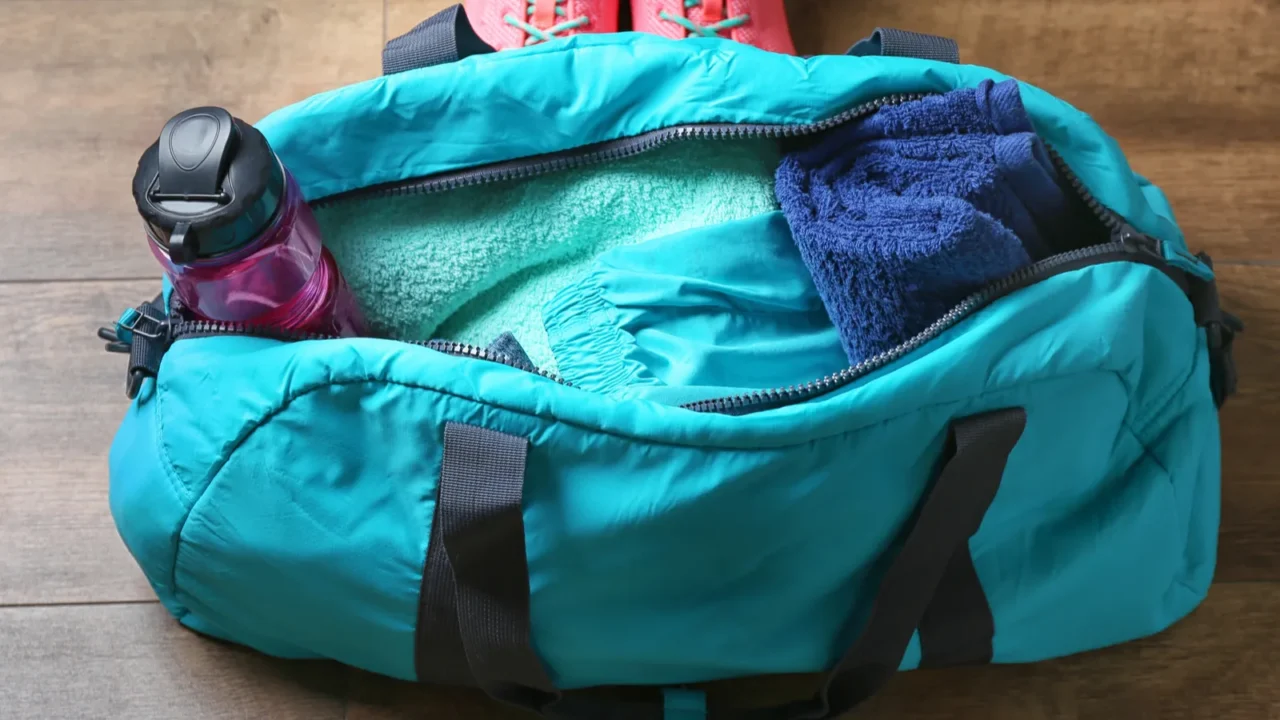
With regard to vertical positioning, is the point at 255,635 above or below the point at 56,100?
below

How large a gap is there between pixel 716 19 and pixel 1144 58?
15.9 inches

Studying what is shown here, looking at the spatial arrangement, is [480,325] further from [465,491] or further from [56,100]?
[56,100]

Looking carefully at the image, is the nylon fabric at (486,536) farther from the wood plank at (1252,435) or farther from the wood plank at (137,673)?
the wood plank at (1252,435)

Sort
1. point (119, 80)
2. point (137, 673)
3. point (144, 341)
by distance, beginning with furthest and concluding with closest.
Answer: point (119, 80), point (137, 673), point (144, 341)

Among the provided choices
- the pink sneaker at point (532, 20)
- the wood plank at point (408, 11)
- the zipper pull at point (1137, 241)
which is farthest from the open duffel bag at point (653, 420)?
the wood plank at point (408, 11)

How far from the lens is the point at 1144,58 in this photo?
2.88 ft

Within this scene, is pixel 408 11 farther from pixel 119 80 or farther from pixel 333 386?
pixel 333 386

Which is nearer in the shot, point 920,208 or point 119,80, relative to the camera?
point 920,208

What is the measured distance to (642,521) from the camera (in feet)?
1.79

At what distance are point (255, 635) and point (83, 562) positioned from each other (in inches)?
6.9

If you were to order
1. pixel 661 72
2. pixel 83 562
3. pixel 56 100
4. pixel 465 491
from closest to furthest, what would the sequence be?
1. pixel 465 491
2. pixel 661 72
3. pixel 83 562
4. pixel 56 100

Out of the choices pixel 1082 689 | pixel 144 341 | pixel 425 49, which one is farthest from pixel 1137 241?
pixel 144 341

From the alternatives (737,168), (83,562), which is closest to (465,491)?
(737,168)

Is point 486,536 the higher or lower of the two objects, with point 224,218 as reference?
lower
